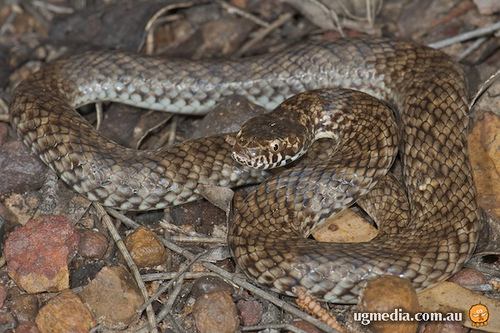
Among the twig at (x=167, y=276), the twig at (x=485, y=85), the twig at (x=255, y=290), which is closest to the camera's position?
the twig at (x=255, y=290)

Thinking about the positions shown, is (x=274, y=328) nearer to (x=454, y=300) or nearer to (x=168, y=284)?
(x=168, y=284)

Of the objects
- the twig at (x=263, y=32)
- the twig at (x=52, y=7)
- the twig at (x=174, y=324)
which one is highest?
the twig at (x=263, y=32)

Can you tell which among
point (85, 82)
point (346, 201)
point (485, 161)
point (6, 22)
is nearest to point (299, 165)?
point (346, 201)

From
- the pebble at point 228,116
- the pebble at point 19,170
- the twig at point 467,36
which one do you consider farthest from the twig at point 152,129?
the twig at point 467,36

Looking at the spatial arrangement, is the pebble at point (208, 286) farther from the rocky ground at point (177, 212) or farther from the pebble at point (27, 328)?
the pebble at point (27, 328)

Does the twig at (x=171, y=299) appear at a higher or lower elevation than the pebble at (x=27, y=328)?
higher

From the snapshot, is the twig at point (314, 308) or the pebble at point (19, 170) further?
the pebble at point (19, 170)

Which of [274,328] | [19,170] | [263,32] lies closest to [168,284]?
[274,328]

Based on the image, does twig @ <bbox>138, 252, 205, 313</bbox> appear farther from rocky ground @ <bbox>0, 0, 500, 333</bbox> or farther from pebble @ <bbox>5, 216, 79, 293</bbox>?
pebble @ <bbox>5, 216, 79, 293</bbox>
